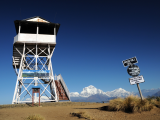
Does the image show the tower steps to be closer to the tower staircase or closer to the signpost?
the tower staircase

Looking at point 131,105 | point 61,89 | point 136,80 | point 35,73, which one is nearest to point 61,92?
point 61,89

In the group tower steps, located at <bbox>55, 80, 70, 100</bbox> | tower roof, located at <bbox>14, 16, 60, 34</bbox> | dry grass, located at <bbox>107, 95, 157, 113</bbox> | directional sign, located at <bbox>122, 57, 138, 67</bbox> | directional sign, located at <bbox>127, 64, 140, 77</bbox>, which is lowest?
dry grass, located at <bbox>107, 95, 157, 113</bbox>

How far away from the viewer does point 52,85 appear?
75.5 ft

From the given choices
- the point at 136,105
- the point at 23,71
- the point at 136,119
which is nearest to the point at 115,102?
the point at 136,105

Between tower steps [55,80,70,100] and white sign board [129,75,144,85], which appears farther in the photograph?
tower steps [55,80,70,100]

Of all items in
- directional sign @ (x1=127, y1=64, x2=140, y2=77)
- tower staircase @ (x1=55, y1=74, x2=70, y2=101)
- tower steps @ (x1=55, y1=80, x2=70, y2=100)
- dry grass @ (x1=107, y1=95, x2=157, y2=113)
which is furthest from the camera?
tower staircase @ (x1=55, y1=74, x2=70, y2=101)

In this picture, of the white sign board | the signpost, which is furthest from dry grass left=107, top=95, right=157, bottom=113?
the white sign board

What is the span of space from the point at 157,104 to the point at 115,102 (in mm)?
2854

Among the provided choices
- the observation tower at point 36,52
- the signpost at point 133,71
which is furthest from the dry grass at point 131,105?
the observation tower at point 36,52

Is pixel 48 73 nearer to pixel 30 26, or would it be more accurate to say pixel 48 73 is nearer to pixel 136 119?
pixel 30 26

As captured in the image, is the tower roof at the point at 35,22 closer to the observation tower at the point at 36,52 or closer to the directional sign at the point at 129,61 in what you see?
the observation tower at the point at 36,52

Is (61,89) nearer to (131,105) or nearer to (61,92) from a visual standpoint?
(61,92)

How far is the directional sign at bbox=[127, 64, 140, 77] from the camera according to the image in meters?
9.18

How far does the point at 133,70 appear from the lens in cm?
928
